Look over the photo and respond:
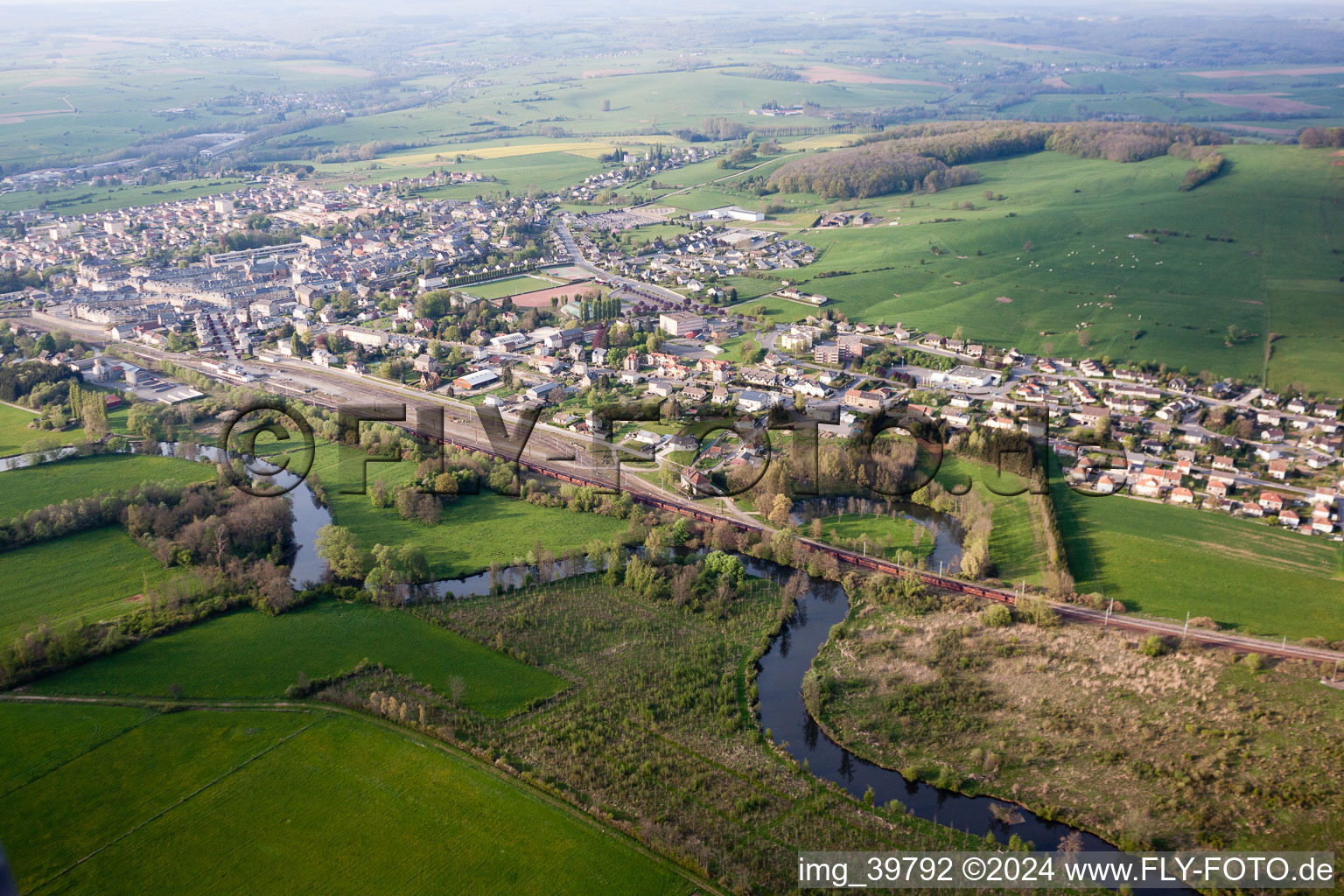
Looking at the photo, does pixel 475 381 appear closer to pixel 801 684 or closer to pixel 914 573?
pixel 914 573

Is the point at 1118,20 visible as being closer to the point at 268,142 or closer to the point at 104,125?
the point at 268,142

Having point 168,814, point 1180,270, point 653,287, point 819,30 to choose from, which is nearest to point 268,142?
point 653,287

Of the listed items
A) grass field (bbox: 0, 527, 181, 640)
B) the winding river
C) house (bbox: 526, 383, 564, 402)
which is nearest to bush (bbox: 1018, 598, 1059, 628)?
the winding river

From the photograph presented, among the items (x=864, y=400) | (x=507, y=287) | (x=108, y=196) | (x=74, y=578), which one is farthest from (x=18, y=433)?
(x=108, y=196)

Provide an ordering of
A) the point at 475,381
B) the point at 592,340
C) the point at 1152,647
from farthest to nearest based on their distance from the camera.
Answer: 1. the point at 592,340
2. the point at 475,381
3. the point at 1152,647

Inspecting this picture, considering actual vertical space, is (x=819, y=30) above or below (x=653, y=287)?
above

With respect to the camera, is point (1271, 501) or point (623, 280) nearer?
point (1271, 501)

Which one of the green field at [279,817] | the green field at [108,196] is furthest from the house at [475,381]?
the green field at [108,196]
